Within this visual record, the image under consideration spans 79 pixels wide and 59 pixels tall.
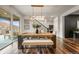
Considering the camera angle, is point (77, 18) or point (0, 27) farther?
point (77, 18)

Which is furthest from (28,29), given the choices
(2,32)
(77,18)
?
(2,32)

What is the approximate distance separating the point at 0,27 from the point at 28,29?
7969mm
